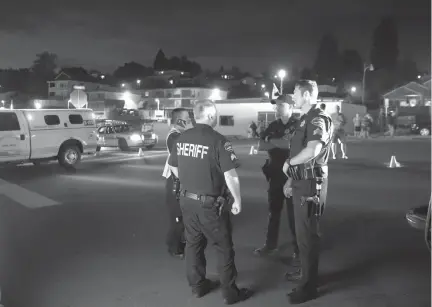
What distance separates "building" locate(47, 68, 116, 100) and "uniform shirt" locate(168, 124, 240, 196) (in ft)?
256

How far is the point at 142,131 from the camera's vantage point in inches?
930

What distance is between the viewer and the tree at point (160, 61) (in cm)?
10750

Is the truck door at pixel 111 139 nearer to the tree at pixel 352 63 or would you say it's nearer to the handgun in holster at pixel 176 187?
the handgun in holster at pixel 176 187

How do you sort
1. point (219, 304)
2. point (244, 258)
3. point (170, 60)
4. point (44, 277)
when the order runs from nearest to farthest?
point (219, 304) < point (44, 277) < point (244, 258) < point (170, 60)

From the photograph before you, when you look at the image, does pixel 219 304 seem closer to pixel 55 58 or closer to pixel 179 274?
pixel 179 274

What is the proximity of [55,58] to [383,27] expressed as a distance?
76.1 meters

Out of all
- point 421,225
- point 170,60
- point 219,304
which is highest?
point 170,60

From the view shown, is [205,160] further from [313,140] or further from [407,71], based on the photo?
Answer: [407,71]

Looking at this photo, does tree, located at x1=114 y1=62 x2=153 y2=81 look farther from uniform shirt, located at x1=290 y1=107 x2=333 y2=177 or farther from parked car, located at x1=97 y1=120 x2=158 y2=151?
uniform shirt, located at x1=290 y1=107 x2=333 y2=177

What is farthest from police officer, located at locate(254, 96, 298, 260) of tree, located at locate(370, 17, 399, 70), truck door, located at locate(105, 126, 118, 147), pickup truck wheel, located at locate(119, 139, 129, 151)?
A: tree, located at locate(370, 17, 399, 70)

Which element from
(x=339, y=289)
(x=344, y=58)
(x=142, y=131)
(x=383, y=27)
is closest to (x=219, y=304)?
(x=339, y=289)

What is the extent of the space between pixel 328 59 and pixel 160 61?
39.3 m

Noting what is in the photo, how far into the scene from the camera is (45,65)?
108 m

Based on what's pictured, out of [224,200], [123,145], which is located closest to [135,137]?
[123,145]
